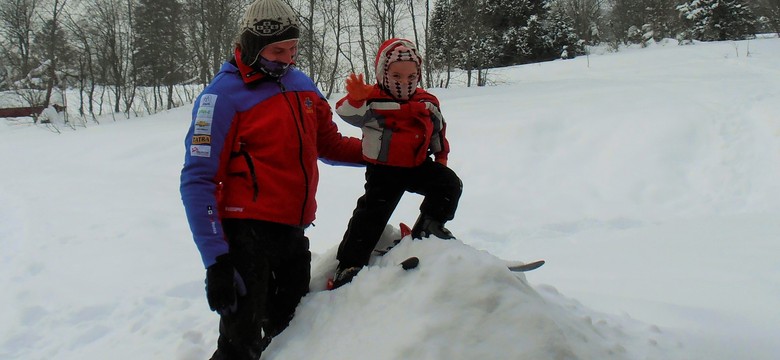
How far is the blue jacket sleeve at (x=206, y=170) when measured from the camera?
1.80m

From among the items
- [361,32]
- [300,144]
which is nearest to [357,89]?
[300,144]

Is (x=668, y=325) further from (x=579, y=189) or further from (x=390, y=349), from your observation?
(x=579, y=189)

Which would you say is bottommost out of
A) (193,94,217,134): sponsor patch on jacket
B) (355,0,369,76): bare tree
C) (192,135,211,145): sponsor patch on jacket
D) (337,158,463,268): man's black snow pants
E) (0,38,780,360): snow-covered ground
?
(0,38,780,360): snow-covered ground

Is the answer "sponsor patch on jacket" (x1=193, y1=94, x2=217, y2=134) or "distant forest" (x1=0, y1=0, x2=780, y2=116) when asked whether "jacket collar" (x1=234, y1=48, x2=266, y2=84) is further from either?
"distant forest" (x1=0, y1=0, x2=780, y2=116)

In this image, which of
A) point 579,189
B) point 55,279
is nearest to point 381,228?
point 55,279

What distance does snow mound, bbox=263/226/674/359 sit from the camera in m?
1.51

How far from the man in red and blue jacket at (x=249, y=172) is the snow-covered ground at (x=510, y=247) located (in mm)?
307

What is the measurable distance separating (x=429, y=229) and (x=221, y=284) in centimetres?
102

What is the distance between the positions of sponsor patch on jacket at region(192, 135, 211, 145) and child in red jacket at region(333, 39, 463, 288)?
80cm

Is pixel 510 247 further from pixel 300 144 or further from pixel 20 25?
pixel 20 25

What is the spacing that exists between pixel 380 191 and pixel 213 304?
0.99 meters

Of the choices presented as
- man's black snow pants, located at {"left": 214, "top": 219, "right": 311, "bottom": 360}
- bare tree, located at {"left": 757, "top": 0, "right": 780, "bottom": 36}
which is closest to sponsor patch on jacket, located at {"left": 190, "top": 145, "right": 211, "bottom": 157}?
man's black snow pants, located at {"left": 214, "top": 219, "right": 311, "bottom": 360}

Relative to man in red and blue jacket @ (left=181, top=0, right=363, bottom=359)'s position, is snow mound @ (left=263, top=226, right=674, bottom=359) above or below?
below

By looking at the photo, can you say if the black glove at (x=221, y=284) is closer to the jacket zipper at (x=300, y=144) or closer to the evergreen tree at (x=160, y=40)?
the jacket zipper at (x=300, y=144)
